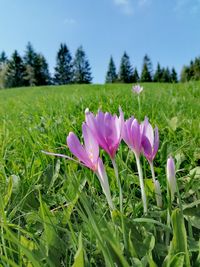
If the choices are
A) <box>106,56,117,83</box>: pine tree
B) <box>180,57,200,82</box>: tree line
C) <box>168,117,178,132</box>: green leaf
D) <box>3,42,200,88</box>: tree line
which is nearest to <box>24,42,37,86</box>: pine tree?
<box>3,42,200,88</box>: tree line

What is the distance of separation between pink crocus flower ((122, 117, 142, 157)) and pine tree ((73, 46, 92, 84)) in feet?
221

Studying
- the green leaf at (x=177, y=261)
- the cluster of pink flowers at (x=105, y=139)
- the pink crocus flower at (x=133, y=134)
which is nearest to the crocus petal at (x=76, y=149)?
the cluster of pink flowers at (x=105, y=139)

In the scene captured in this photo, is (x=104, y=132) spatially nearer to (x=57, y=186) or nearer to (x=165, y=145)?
(x=57, y=186)

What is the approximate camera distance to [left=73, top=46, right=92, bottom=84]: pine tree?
68.4 meters

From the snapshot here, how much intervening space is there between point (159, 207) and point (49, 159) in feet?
2.42

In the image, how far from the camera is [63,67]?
66.9 meters

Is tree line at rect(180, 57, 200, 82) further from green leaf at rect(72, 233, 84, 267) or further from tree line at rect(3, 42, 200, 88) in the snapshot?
tree line at rect(3, 42, 200, 88)

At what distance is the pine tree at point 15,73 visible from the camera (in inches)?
2260

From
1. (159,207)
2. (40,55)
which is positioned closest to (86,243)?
(159,207)

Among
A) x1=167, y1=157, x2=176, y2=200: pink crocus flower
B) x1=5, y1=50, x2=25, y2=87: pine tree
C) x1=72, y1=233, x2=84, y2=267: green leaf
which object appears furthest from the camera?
x1=5, y1=50, x2=25, y2=87: pine tree

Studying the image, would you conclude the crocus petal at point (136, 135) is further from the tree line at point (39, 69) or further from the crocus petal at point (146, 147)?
the tree line at point (39, 69)

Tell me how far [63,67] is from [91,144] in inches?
2674

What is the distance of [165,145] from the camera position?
4.77ft

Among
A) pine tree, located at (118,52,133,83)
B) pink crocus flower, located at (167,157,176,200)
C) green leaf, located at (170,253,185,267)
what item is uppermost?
pine tree, located at (118,52,133,83)
